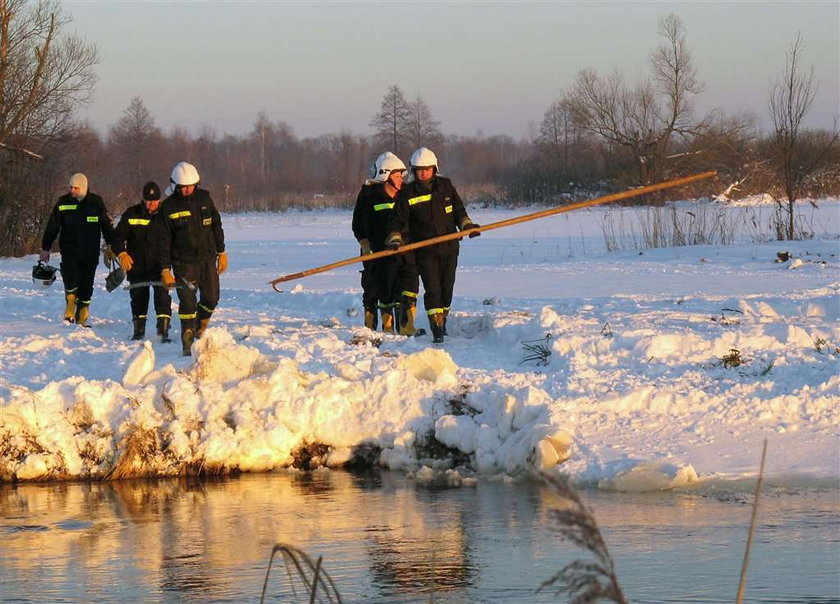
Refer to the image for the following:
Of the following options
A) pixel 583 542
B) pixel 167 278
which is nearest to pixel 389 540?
pixel 583 542

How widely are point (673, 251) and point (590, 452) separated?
13875 mm

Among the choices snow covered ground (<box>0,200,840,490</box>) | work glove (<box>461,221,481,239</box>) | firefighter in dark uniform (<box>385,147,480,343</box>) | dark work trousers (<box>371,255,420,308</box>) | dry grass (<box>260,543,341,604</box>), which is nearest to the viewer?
dry grass (<box>260,543,341,604</box>)

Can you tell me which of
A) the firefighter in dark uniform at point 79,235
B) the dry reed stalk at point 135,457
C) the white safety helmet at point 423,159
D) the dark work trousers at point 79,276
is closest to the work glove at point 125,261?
the firefighter in dark uniform at point 79,235

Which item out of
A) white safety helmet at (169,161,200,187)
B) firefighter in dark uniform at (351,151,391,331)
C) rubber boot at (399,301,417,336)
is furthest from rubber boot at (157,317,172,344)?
rubber boot at (399,301,417,336)

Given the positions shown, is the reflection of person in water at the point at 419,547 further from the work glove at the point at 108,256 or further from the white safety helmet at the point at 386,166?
the work glove at the point at 108,256

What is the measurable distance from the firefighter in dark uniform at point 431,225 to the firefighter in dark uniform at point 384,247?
0.22 meters

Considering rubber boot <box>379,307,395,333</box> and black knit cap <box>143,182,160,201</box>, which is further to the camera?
rubber boot <box>379,307,395,333</box>

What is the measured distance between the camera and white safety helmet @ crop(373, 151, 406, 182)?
532 inches

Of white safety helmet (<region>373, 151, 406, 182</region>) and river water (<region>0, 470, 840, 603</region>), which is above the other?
white safety helmet (<region>373, 151, 406, 182</region>)

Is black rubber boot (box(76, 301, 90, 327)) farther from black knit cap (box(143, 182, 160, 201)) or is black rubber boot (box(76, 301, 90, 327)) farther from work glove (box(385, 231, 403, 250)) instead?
work glove (box(385, 231, 403, 250))

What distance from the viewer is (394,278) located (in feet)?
44.3

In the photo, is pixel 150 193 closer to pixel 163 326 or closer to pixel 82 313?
pixel 163 326

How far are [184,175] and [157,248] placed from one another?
0.74 m

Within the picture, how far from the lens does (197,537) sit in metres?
7.73
